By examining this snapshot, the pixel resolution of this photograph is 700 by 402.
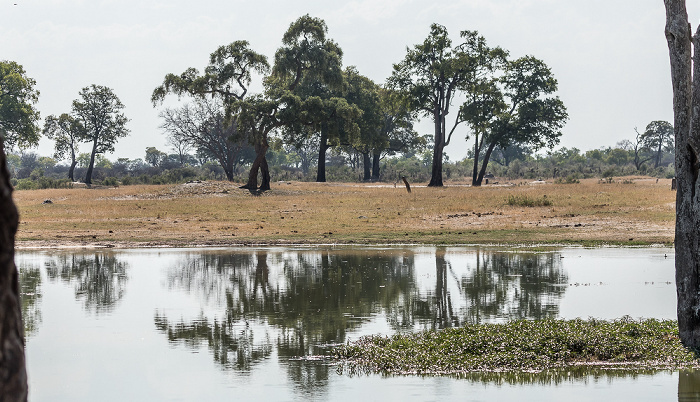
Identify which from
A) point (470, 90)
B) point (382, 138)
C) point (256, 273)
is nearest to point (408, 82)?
point (470, 90)

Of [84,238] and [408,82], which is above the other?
[408,82]

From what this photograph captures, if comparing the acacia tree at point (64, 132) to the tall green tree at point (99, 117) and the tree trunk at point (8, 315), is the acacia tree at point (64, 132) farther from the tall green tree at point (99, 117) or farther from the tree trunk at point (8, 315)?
the tree trunk at point (8, 315)

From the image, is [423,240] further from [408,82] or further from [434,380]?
[408,82]

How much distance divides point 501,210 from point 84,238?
17.2 metres

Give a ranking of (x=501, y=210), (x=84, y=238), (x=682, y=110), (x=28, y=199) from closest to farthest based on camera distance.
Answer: (x=682, y=110), (x=84, y=238), (x=501, y=210), (x=28, y=199)

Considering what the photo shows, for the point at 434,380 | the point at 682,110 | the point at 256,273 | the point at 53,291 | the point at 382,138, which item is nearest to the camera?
the point at 434,380

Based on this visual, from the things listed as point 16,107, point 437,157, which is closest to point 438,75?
point 437,157

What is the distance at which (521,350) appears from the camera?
10469 millimetres

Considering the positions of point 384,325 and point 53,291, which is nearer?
point 384,325

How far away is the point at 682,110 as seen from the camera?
10.7 meters

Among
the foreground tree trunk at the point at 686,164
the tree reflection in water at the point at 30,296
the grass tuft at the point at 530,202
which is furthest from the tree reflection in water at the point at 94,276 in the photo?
the grass tuft at the point at 530,202

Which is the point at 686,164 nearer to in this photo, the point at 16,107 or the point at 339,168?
the point at 16,107

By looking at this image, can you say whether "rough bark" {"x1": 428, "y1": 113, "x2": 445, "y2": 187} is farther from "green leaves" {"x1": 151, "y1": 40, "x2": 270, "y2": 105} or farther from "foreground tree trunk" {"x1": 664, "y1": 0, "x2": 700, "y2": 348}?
"foreground tree trunk" {"x1": 664, "y1": 0, "x2": 700, "y2": 348}

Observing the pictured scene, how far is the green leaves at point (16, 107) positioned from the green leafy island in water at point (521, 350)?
234 ft
